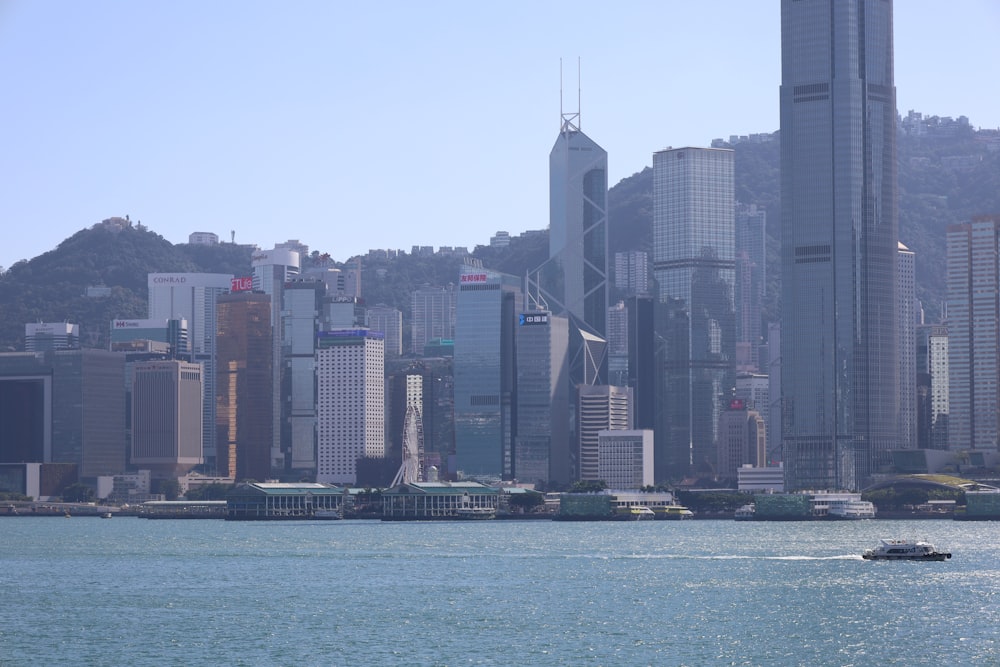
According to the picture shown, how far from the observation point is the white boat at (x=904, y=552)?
161 m

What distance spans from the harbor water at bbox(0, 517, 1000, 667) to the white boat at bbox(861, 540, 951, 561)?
2002 millimetres

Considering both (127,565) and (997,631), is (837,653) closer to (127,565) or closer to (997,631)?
(997,631)

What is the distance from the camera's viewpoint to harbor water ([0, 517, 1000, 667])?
96.1 meters

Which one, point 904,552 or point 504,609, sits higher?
point 904,552

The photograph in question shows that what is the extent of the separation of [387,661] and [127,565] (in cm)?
7584

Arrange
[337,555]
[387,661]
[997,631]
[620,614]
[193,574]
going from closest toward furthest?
[387,661], [997,631], [620,614], [193,574], [337,555]

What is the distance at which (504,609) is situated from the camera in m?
117

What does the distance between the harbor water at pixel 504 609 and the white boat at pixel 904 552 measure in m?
2.00

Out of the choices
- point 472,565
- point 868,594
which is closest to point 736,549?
point 472,565

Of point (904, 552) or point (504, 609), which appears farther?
point (904, 552)

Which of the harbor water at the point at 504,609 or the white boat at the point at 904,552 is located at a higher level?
the white boat at the point at 904,552

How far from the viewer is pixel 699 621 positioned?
359 ft

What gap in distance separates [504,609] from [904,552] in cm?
5587

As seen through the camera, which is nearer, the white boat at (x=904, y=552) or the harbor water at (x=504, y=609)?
the harbor water at (x=504, y=609)
